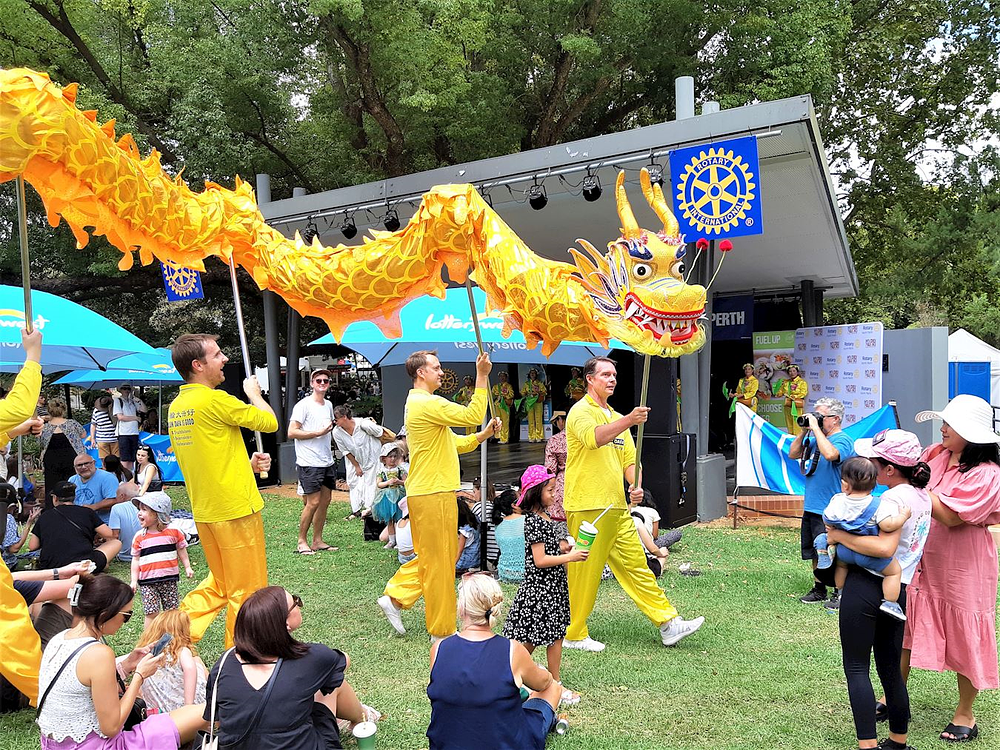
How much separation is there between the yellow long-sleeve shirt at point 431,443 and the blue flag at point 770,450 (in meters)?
4.67

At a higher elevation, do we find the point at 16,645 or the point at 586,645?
the point at 16,645

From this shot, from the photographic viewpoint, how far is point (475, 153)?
16.5 m

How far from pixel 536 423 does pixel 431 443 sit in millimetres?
11562

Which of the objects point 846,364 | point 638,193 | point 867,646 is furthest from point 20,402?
point 846,364

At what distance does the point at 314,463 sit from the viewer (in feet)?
25.1

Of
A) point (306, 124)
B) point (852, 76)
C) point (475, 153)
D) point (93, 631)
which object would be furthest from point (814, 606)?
point (852, 76)

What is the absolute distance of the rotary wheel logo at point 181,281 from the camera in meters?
7.52

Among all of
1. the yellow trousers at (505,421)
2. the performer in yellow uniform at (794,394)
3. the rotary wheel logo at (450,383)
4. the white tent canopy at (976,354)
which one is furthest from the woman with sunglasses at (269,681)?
the white tent canopy at (976,354)

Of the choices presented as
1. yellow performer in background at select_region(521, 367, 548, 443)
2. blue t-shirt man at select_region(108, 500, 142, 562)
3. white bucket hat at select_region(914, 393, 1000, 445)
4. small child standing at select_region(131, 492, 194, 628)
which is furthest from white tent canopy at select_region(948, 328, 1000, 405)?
small child standing at select_region(131, 492, 194, 628)

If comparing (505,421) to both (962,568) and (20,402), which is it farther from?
(20,402)

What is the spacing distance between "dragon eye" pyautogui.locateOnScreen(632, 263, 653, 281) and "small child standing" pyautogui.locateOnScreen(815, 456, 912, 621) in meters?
1.29

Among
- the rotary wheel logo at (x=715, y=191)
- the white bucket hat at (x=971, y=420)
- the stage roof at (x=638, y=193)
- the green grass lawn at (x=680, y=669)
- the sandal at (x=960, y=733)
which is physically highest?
the stage roof at (x=638, y=193)

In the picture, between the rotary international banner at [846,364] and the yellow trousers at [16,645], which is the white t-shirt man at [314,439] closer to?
the yellow trousers at [16,645]

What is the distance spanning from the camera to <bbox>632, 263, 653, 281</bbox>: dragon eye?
380cm
